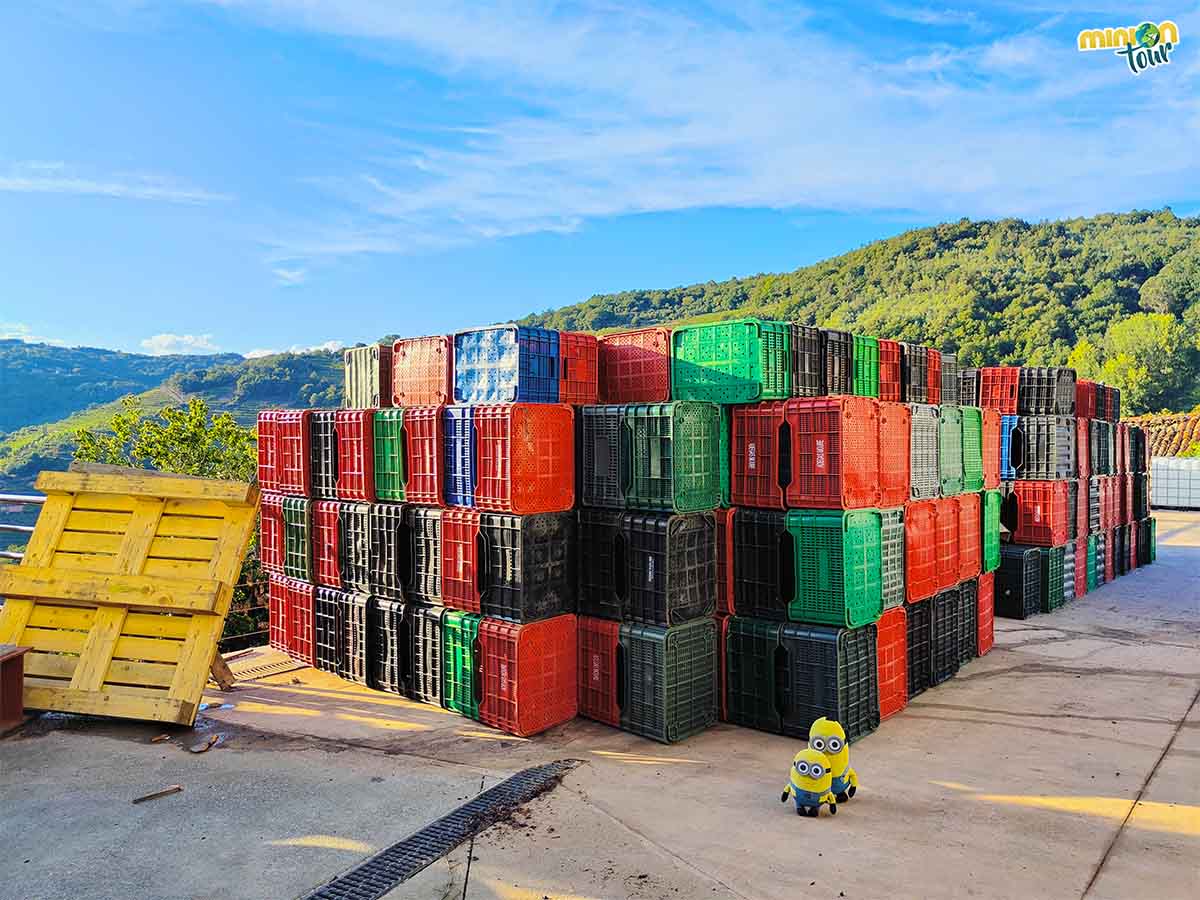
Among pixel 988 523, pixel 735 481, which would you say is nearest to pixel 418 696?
pixel 735 481

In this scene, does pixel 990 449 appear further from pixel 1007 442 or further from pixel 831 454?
pixel 831 454

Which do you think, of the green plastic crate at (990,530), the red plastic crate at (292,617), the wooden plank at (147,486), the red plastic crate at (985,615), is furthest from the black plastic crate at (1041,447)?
the wooden plank at (147,486)

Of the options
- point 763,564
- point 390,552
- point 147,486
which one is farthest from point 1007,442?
point 147,486

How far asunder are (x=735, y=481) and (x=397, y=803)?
4319 millimetres

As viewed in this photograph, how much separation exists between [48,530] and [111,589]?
1.11 metres

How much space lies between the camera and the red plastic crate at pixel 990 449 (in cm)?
1087

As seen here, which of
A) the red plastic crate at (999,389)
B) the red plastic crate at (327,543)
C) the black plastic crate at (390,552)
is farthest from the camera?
the red plastic crate at (999,389)

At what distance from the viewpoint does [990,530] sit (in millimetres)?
10664

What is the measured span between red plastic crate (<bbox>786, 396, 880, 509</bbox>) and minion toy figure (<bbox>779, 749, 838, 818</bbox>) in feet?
8.13

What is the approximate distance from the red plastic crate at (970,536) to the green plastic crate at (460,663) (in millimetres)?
6028

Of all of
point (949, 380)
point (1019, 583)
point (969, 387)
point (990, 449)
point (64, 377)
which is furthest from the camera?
point (64, 377)

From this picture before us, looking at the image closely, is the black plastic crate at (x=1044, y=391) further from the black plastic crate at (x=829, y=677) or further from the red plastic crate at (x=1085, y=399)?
the black plastic crate at (x=829, y=677)

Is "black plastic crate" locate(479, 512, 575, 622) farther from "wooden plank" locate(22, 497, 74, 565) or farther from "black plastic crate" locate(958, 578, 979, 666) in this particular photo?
"black plastic crate" locate(958, 578, 979, 666)

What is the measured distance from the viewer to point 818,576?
736cm
